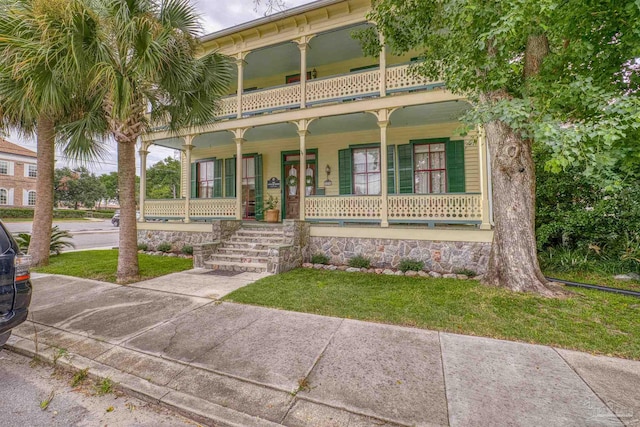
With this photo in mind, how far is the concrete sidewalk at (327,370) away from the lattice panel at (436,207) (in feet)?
13.6

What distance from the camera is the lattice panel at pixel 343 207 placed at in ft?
25.6

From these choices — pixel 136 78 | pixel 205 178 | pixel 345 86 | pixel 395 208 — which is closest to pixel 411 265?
pixel 395 208

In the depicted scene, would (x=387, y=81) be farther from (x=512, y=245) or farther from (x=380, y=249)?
(x=512, y=245)

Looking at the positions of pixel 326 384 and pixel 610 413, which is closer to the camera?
pixel 610 413

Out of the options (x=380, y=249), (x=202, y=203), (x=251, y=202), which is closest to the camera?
(x=380, y=249)

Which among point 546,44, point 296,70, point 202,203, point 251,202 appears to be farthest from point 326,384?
point 296,70

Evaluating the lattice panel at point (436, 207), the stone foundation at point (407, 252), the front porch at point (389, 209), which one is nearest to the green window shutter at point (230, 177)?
the front porch at point (389, 209)

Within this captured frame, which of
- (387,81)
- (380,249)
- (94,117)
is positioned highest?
→ (387,81)

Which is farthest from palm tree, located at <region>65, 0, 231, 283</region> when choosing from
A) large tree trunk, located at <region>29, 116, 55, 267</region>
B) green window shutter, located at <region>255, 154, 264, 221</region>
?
green window shutter, located at <region>255, 154, 264, 221</region>

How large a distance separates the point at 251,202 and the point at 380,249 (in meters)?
6.18

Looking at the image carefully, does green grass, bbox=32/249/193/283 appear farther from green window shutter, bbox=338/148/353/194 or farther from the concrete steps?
green window shutter, bbox=338/148/353/194

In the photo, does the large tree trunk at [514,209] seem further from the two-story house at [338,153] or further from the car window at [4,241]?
the car window at [4,241]

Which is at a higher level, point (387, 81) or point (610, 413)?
point (387, 81)

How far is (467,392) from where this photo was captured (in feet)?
8.09
